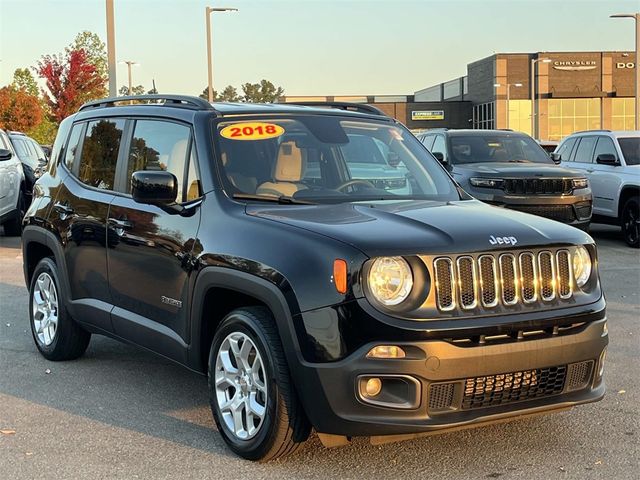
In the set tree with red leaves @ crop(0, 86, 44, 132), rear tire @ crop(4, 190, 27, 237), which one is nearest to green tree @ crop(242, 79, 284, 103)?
tree with red leaves @ crop(0, 86, 44, 132)

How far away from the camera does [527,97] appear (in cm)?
7012

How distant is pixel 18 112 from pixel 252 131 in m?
40.6

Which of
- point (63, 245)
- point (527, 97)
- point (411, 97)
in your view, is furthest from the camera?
point (411, 97)

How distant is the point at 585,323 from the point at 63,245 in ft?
11.9

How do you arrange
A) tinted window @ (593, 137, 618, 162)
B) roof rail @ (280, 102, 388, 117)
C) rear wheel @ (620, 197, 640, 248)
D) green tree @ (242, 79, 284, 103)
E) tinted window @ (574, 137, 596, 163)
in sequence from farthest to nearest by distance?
green tree @ (242, 79, 284, 103) → tinted window @ (574, 137, 596, 163) → tinted window @ (593, 137, 618, 162) → rear wheel @ (620, 197, 640, 248) → roof rail @ (280, 102, 388, 117)

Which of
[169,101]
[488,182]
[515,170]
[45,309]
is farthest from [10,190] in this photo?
[169,101]

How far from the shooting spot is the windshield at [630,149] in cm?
1333

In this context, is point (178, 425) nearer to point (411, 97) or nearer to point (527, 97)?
point (527, 97)

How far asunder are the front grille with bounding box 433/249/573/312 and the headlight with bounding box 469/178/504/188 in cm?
789

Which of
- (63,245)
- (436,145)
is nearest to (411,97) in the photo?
(436,145)

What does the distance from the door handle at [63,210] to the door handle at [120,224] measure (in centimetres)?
70

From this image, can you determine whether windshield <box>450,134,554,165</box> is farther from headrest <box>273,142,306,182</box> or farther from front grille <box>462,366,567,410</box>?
front grille <box>462,366,567,410</box>

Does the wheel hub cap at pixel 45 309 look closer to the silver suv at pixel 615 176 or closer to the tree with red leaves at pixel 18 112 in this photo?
the silver suv at pixel 615 176

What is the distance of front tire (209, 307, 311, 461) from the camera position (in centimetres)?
399
